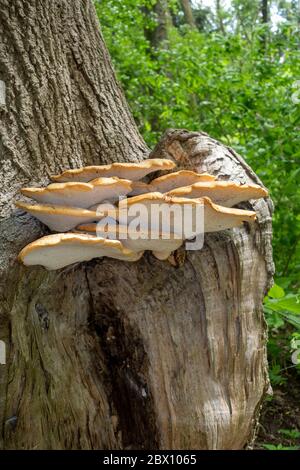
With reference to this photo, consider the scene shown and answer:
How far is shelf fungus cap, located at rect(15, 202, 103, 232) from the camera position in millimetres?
1737

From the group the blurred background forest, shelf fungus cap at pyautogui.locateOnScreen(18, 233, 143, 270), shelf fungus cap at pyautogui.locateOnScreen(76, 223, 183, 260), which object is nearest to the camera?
shelf fungus cap at pyautogui.locateOnScreen(18, 233, 143, 270)

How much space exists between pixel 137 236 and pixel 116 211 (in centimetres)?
13

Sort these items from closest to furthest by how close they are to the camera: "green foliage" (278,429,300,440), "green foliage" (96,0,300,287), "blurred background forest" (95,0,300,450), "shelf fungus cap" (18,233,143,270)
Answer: "shelf fungus cap" (18,233,143,270) → "green foliage" (278,429,300,440) → "blurred background forest" (95,0,300,450) → "green foliage" (96,0,300,287)

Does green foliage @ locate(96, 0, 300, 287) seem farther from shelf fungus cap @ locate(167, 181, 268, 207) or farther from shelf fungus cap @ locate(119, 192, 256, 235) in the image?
shelf fungus cap @ locate(119, 192, 256, 235)

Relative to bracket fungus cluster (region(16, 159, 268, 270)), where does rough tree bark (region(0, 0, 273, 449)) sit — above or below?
below

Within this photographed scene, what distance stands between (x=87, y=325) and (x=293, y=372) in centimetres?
316

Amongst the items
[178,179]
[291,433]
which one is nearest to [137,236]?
[178,179]

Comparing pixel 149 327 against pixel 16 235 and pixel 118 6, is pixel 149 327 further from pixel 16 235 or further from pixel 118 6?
pixel 118 6

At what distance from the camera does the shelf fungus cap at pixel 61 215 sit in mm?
1737

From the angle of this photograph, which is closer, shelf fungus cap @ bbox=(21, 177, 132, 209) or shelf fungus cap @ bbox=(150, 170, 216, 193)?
shelf fungus cap @ bbox=(21, 177, 132, 209)

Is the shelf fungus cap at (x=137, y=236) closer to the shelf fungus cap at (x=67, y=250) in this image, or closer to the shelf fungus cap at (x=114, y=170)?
the shelf fungus cap at (x=67, y=250)

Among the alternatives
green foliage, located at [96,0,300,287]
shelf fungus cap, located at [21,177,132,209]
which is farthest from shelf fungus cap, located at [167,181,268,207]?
green foliage, located at [96,0,300,287]

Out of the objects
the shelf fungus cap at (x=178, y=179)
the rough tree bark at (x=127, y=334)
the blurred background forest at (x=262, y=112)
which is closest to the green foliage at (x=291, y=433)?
the blurred background forest at (x=262, y=112)

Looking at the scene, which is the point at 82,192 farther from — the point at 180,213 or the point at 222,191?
the point at 222,191
